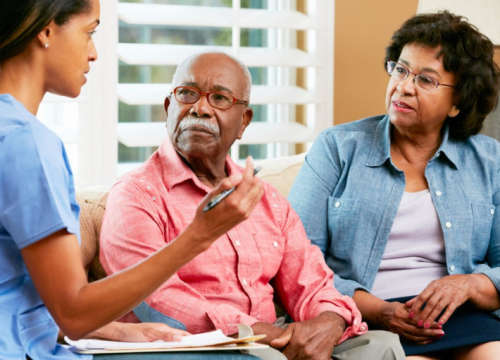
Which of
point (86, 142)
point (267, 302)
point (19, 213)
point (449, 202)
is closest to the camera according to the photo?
point (19, 213)

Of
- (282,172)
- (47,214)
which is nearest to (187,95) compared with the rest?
(282,172)

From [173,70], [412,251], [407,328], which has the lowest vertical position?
[407,328]

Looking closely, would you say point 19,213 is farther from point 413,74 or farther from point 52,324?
point 413,74

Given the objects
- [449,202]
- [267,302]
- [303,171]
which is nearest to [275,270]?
[267,302]

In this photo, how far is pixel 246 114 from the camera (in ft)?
6.99

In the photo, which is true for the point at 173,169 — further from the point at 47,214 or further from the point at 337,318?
the point at 47,214

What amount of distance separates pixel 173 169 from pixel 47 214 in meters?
0.76

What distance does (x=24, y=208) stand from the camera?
1.22m

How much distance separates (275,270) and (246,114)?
434mm

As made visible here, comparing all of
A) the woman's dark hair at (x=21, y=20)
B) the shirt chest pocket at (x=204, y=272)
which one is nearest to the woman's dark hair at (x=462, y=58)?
the shirt chest pocket at (x=204, y=272)

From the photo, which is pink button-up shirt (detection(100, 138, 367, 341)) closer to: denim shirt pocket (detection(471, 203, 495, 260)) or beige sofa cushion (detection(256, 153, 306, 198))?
beige sofa cushion (detection(256, 153, 306, 198))

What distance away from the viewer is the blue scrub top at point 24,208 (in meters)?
1.22

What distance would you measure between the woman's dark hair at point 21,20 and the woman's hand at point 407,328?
4.05 feet

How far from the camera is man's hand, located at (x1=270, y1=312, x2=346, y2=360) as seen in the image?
1.84 meters
